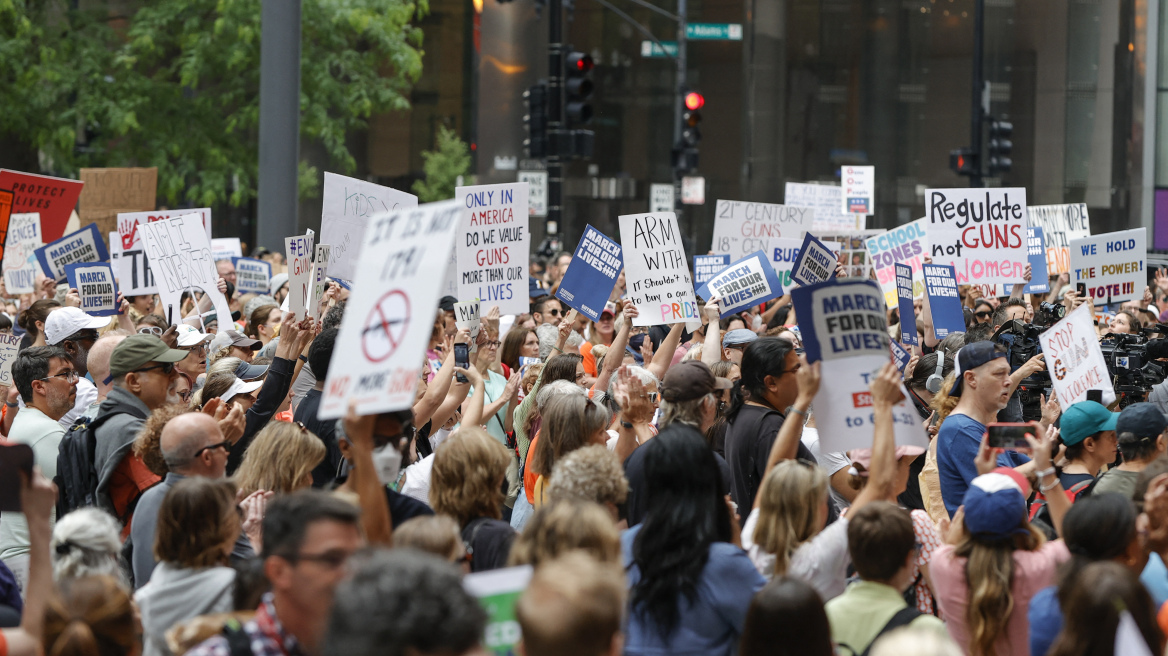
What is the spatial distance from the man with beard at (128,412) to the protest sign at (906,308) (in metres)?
5.27

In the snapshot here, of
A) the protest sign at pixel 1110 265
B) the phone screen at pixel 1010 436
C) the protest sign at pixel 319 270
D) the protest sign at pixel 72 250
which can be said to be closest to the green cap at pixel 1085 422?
the phone screen at pixel 1010 436

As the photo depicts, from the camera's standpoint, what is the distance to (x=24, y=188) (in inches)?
489

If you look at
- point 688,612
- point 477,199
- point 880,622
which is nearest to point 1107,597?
point 880,622

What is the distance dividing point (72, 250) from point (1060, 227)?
11991 millimetres

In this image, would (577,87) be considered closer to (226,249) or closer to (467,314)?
(226,249)

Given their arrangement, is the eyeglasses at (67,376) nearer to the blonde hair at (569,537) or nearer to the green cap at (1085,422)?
the blonde hair at (569,537)

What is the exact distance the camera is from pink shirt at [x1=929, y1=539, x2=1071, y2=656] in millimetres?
4199

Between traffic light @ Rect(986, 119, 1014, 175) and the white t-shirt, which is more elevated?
traffic light @ Rect(986, 119, 1014, 175)

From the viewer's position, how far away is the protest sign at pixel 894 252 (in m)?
12.5

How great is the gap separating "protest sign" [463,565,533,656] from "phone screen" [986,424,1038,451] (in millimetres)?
2479

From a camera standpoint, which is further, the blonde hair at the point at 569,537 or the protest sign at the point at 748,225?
the protest sign at the point at 748,225

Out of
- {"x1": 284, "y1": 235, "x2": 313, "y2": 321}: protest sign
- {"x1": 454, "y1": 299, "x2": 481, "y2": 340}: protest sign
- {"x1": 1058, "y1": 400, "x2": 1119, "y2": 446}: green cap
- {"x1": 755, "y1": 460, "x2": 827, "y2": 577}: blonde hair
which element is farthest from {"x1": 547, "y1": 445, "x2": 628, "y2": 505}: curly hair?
{"x1": 284, "y1": 235, "x2": 313, "y2": 321}: protest sign

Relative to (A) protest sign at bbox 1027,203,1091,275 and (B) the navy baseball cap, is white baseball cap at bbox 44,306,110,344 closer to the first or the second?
(B) the navy baseball cap

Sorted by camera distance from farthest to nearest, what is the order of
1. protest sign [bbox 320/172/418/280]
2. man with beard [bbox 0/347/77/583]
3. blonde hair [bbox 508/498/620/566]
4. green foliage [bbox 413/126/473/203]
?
green foliage [bbox 413/126/473/203]
protest sign [bbox 320/172/418/280]
man with beard [bbox 0/347/77/583]
blonde hair [bbox 508/498/620/566]
